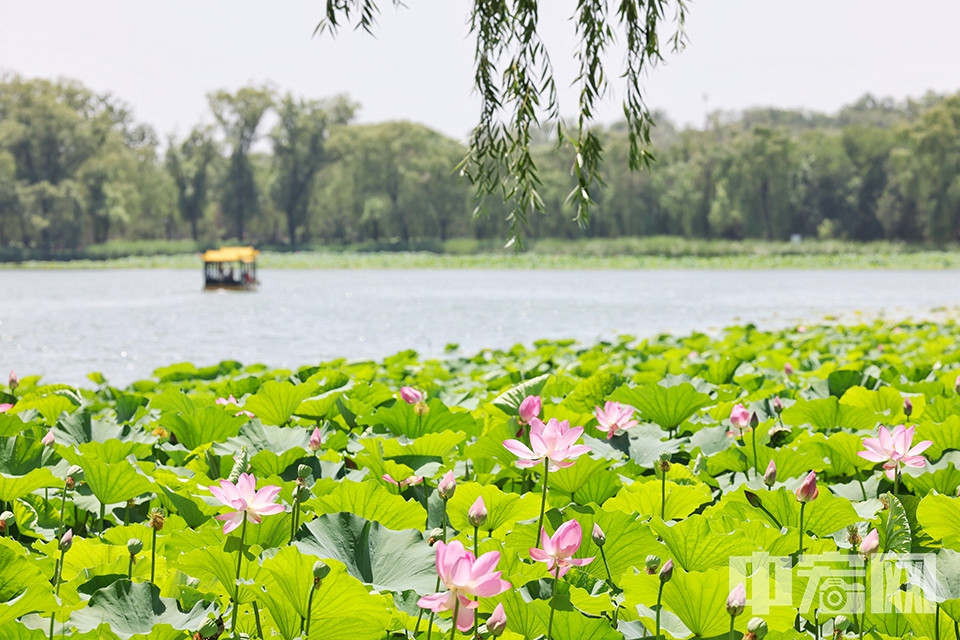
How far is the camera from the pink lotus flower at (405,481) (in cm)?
188

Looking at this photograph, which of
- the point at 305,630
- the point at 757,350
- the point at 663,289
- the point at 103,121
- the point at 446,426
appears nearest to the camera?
the point at 305,630

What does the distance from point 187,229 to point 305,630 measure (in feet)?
225

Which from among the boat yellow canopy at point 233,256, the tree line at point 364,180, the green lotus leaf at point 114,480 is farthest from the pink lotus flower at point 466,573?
the tree line at point 364,180

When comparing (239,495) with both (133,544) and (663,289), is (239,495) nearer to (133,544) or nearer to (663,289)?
(133,544)

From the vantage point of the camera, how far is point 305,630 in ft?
3.98

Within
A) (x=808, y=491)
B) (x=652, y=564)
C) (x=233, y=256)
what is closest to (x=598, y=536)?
(x=652, y=564)

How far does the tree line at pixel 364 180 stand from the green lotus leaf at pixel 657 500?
4088cm

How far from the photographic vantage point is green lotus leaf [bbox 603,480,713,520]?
173 cm

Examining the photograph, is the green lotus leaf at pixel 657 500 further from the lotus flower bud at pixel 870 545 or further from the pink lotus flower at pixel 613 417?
the lotus flower bud at pixel 870 545

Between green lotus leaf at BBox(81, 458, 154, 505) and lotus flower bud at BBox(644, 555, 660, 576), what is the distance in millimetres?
1059

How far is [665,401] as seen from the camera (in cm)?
258

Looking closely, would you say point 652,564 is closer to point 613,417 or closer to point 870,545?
point 870,545

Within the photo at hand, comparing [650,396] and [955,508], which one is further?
[650,396]

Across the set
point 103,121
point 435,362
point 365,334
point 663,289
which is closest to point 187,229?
point 103,121
